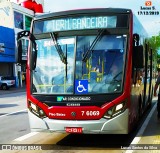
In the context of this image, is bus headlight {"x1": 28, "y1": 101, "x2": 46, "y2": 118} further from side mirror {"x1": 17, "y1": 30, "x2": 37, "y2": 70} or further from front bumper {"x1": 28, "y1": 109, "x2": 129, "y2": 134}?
side mirror {"x1": 17, "y1": 30, "x2": 37, "y2": 70}

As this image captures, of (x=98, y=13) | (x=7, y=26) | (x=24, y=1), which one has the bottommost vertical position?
(x=98, y=13)

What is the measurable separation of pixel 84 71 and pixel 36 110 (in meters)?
1.41

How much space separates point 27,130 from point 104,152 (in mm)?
3763

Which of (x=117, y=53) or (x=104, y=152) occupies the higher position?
(x=117, y=53)

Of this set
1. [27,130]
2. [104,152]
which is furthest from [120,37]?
[27,130]

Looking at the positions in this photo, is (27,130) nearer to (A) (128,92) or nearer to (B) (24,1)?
(A) (128,92)

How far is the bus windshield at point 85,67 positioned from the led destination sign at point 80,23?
0.91 ft

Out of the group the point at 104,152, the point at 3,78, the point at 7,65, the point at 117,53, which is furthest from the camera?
the point at 7,65

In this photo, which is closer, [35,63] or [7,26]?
[35,63]

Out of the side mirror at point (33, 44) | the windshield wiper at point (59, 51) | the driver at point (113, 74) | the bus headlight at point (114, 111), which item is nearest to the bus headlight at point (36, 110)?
the side mirror at point (33, 44)

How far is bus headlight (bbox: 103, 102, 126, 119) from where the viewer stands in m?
8.06

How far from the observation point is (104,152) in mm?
7875

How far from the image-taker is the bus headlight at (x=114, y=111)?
8.06 m

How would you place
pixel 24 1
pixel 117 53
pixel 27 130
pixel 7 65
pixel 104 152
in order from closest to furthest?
1. pixel 104 152
2. pixel 117 53
3. pixel 27 130
4. pixel 7 65
5. pixel 24 1
